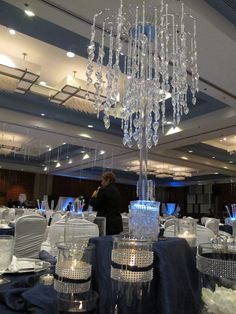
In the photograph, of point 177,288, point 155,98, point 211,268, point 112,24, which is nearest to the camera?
point 211,268

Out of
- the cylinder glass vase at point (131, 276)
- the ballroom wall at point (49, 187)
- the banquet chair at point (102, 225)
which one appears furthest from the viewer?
the ballroom wall at point (49, 187)

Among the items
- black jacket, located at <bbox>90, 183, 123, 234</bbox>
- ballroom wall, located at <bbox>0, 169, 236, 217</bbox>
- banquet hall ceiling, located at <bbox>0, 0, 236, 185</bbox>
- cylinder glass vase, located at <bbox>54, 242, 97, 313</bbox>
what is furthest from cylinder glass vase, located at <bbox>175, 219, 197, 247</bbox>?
ballroom wall, located at <bbox>0, 169, 236, 217</bbox>

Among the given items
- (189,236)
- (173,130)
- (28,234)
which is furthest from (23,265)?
(173,130)

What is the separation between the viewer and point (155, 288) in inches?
33.3

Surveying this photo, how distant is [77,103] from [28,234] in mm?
3651

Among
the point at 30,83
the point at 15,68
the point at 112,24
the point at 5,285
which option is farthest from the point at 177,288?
the point at 30,83

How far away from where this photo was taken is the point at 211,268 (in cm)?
73

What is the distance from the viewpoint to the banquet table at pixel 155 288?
81cm

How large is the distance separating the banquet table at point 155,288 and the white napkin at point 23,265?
0.19 m

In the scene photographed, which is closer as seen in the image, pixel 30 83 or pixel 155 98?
pixel 155 98

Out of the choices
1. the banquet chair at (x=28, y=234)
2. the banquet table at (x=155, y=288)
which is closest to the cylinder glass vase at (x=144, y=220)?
the banquet table at (x=155, y=288)

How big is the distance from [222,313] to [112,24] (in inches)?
153

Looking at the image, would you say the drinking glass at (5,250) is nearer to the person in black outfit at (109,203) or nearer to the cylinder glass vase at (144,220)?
the cylinder glass vase at (144,220)

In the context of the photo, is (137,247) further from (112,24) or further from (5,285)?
(112,24)
